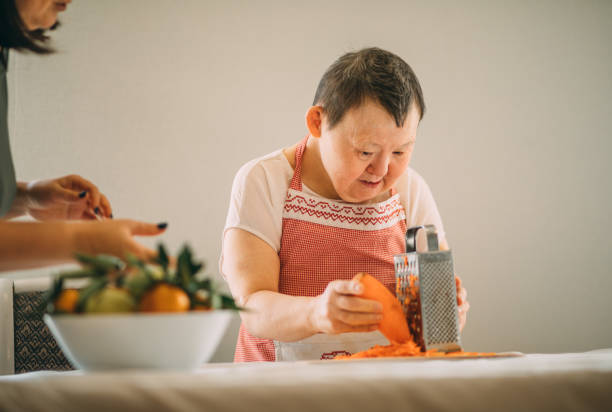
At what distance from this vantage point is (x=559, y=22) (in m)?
2.86

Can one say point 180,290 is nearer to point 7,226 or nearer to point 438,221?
point 7,226

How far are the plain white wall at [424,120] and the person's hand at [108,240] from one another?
1847 mm

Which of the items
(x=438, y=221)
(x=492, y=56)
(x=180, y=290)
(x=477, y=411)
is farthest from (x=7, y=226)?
(x=492, y=56)

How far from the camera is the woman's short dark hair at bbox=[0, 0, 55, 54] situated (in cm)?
98

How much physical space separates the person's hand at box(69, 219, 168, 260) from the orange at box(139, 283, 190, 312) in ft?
0.27

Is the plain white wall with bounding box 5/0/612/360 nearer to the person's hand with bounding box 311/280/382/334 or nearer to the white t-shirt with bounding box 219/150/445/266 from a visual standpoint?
the white t-shirt with bounding box 219/150/445/266

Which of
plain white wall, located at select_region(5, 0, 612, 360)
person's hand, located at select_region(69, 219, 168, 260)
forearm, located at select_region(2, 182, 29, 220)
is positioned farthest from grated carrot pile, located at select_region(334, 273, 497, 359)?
plain white wall, located at select_region(5, 0, 612, 360)

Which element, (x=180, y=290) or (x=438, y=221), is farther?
(x=438, y=221)

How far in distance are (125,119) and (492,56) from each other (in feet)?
6.23

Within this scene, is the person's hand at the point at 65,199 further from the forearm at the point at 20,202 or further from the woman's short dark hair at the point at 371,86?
the woman's short dark hair at the point at 371,86

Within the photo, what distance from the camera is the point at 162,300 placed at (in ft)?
2.33

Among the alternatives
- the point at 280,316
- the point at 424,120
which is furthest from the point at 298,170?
the point at 424,120

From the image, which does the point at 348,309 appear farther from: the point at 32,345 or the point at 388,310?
the point at 32,345

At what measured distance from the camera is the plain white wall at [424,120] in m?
2.59
